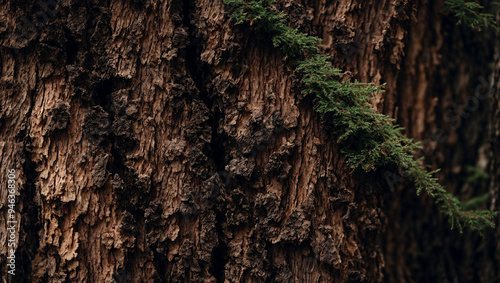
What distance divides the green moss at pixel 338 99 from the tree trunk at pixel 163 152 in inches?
2.4

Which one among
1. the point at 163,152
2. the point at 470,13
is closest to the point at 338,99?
the point at 163,152

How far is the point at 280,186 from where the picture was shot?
67.9 inches

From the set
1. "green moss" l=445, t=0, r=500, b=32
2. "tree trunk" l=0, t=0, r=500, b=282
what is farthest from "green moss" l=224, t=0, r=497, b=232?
"green moss" l=445, t=0, r=500, b=32

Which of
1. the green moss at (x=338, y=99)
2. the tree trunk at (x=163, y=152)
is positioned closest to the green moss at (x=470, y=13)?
the green moss at (x=338, y=99)

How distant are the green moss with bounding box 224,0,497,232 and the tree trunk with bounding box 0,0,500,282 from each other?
61 millimetres

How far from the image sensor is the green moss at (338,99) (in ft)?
5.57

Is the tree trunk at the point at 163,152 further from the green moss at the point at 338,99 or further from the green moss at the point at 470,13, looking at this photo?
the green moss at the point at 470,13

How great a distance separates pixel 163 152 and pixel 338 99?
81 centimetres

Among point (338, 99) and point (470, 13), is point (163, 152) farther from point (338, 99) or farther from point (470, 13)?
point (470, 13)

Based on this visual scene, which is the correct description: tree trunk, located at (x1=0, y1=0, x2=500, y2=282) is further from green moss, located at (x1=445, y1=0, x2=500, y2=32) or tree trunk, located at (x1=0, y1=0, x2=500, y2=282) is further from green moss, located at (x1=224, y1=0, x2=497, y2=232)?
green moss, located at (x1=445, y1=0, x2=500, y2=32)

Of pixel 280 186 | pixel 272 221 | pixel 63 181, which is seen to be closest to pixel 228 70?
pixel 280 186

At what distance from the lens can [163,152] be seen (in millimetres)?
1719

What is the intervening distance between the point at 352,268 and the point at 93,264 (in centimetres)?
117

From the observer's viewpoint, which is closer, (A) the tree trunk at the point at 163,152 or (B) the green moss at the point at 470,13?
(A) the tree trunk at the point at 163,152
